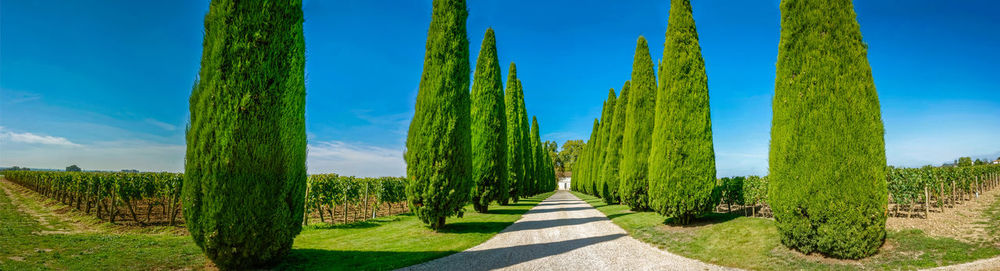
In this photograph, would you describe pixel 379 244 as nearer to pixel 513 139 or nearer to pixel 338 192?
pixel 338 192

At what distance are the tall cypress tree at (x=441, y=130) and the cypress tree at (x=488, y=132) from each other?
6.10m

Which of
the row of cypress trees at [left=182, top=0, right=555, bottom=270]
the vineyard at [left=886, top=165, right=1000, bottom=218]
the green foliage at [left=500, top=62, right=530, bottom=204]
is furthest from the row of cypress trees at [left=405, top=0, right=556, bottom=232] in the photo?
the vineyard at [left=886, top=165, right=1000, bottom=218]

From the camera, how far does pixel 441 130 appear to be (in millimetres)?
11945

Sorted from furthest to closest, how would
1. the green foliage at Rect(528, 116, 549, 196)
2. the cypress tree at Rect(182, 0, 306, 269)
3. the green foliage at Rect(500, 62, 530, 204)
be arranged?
the green foliage at Rect(528, 116, 549, 196), the green foliage at Rect(500, 62, 530, 204), the cypress tree at Rect(182, 0, 306, 269)

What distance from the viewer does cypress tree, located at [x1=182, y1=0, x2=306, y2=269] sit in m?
6.12

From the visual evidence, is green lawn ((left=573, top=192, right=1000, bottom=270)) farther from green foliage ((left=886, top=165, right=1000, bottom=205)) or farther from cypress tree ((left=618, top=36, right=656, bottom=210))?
green foliage ((left=886, top=165, right=1000, bottom=205))

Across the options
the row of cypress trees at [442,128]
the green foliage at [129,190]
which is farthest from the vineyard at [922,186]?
the green foliage at [129,190]

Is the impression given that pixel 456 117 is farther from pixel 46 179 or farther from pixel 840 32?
pixel 46 179

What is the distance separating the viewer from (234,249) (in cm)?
615

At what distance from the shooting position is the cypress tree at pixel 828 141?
22.4 ft

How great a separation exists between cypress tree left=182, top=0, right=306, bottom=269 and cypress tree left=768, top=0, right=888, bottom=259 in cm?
939

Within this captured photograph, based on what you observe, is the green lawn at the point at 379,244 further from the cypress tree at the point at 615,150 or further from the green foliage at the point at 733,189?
the green foliage at the point at 733,189

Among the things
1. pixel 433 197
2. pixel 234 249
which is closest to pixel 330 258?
pixel 234 249

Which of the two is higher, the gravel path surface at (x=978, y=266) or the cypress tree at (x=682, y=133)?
the cypress tree at (x=682, y=133)
